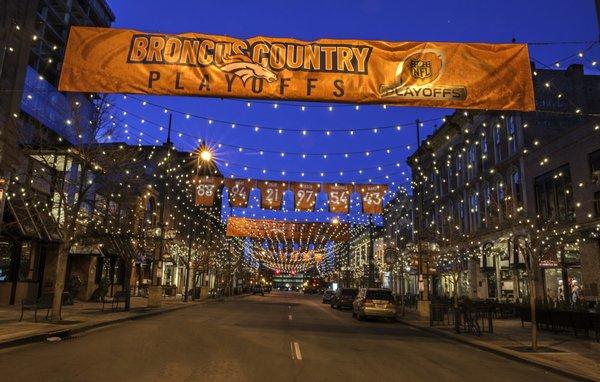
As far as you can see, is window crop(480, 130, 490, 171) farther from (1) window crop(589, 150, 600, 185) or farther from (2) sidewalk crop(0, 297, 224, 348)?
(2) sidewalk crop(0, 297, 224, 348)

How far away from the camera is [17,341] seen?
42.7ft

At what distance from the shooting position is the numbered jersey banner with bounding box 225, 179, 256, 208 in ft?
96.8

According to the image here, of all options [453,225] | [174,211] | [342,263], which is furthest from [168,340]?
[342,263]

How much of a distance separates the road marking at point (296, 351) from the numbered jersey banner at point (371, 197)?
15.2m

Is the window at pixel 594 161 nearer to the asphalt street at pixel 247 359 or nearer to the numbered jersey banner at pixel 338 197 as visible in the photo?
the numbered jersey banner at pixel 338 197

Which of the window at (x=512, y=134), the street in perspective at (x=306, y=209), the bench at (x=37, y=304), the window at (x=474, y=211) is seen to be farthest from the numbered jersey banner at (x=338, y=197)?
the bench at (x=37, y=304)

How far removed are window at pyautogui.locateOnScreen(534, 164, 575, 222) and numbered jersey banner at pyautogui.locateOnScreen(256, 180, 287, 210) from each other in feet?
44.8

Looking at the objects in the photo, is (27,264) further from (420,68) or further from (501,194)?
(501,194)

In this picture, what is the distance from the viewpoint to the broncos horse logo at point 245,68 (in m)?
11.2

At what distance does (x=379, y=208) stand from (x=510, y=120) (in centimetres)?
1163

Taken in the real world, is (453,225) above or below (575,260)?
above

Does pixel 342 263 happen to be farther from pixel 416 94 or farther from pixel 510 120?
pixel 416 94

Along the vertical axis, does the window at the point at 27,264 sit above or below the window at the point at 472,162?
below

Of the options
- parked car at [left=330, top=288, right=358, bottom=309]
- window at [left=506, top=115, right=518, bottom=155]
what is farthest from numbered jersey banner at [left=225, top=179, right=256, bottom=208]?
window at [left=506, top=115, right=518, bottom=155]
